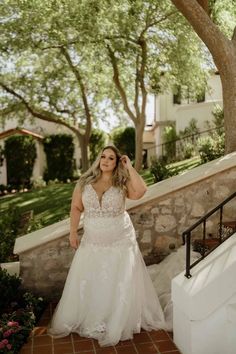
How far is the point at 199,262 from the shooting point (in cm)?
464

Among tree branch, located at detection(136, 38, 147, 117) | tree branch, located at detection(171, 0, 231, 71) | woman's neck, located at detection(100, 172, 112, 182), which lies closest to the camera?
woman's neck, located at detection(100, 172, 112, 182)

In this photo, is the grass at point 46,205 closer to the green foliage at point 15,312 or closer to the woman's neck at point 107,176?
the green foliage at point 15,312

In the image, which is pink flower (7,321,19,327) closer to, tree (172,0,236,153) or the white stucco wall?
tree (172,0,236,153)

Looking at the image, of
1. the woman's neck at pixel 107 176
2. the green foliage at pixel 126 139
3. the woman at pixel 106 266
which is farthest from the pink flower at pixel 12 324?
the green foliage at pixel 126 139

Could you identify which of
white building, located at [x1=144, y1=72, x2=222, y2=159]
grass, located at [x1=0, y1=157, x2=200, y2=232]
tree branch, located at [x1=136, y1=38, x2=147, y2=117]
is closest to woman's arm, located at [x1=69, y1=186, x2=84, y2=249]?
grass, located at [x1=0, y1=157, x2=200, y2=232]

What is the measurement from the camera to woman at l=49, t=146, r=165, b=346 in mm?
4832

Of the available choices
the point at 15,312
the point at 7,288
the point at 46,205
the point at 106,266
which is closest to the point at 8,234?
the point at 7,288

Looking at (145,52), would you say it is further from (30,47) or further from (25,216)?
(25,216)

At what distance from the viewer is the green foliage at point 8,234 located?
7709 mm

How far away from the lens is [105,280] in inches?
193

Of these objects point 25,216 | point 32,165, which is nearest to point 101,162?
point 25,216

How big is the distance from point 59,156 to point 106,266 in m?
19.1

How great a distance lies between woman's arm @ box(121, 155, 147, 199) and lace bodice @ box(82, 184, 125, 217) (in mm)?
Answer: 152

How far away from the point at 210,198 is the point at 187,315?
8.24 feet
